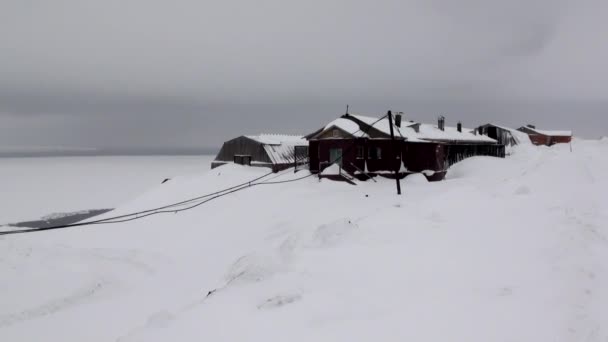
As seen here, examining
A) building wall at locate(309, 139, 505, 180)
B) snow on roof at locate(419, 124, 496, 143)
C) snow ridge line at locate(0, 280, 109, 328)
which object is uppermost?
snow on roof at locate(419, 124, 496, 143)

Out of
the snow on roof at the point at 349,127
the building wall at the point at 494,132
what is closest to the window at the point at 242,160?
the snow on roof at the point at 349,127

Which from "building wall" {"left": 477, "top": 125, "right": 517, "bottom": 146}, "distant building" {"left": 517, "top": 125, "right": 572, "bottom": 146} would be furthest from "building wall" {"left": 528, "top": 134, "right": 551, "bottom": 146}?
"building wall" {"left": 477, "top": 125, "right": 517, "bottom": 146}

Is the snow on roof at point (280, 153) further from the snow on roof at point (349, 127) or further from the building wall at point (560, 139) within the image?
the building wall at point (560, 139)

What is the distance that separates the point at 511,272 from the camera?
7.16 metres

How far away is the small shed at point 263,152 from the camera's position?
133ft

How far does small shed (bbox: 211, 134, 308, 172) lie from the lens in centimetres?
4069

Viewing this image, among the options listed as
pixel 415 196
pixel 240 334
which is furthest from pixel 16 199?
pixel 240 334

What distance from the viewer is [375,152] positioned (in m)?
28.8

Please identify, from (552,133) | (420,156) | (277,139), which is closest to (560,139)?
(552,133)

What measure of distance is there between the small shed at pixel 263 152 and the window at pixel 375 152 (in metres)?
13.5

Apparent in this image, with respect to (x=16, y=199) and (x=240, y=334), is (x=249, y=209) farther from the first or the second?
(x=16, y=199)

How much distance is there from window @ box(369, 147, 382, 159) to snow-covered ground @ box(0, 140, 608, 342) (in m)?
8.28

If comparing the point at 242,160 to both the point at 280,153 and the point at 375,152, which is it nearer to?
the point at 280,153

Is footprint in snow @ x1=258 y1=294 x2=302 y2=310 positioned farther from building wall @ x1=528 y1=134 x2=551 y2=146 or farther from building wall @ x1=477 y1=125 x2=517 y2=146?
building wall @ x1=528 y1=134 x2=551 y2=146
